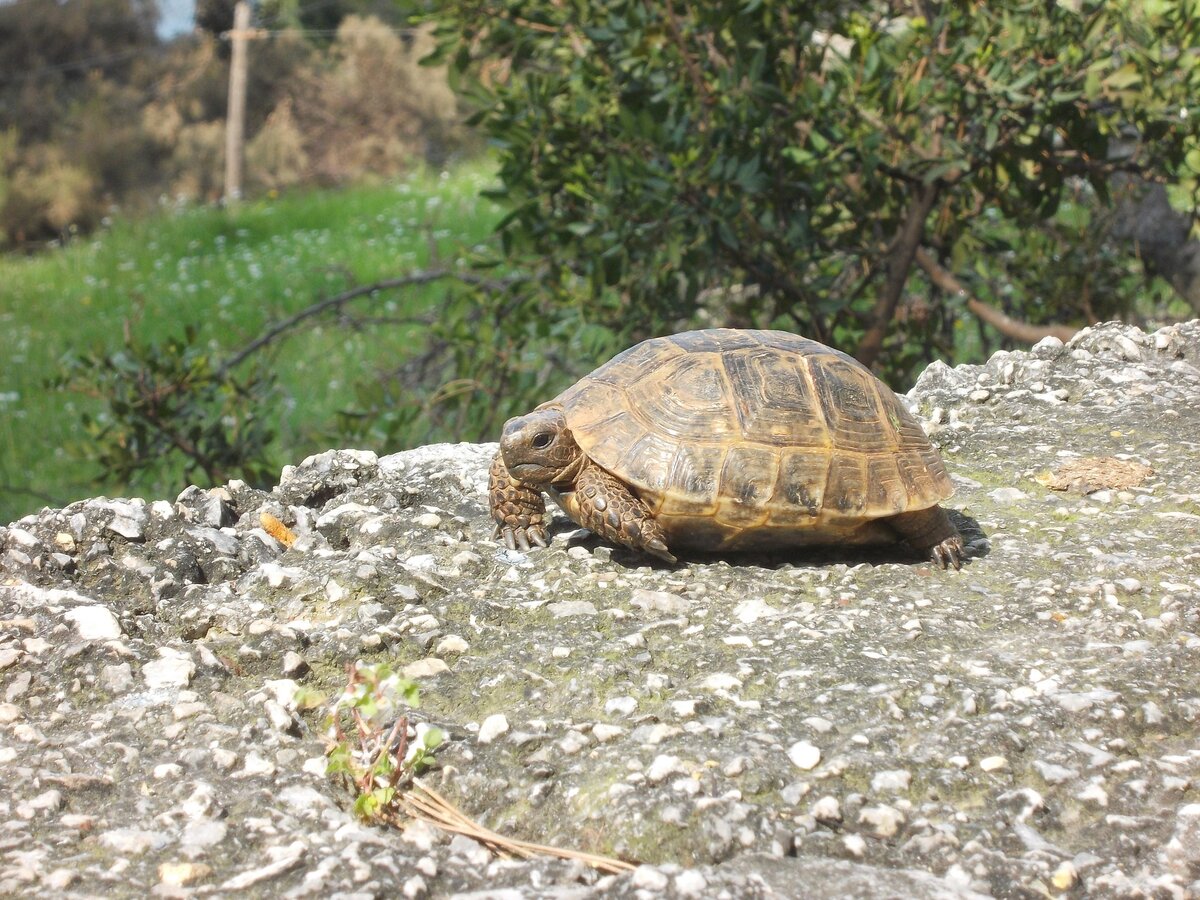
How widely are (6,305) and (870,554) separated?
11390mm

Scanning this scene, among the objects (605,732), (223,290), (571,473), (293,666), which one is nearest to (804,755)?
(605,732)

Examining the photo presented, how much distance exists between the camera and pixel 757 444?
9.47 ft

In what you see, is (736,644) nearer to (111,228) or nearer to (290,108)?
(111,228)

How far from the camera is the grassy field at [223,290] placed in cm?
778

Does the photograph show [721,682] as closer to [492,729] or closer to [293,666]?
[492,729]

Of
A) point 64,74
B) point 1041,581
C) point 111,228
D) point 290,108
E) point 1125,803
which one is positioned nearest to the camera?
point 1125,803

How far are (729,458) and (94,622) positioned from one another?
1.46 metres

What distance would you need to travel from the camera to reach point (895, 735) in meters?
2.20

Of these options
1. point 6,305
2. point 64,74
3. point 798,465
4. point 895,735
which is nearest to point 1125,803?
point 895,735

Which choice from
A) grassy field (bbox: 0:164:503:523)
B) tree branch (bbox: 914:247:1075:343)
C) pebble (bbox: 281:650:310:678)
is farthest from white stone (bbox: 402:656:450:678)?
tree branch (bbox: 914:247:1075:343)

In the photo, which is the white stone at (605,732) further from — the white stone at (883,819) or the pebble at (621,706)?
the white stone at (883,819)

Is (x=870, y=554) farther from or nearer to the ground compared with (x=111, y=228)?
farther from the ground

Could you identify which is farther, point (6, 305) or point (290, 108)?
point (290, 108)

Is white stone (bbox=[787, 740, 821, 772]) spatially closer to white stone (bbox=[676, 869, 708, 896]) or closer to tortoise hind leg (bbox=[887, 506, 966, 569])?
white stone (bbox=[676, 869, 708, 896])
